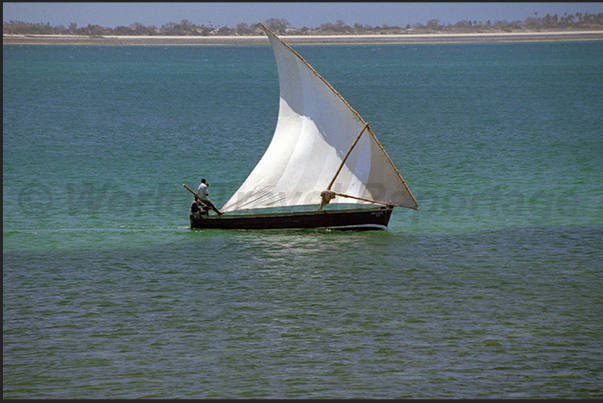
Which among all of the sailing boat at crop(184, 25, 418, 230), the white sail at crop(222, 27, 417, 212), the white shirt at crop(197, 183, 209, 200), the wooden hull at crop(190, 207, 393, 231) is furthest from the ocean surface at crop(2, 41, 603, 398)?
the white shirt at crop(197, 183, 209, 200)

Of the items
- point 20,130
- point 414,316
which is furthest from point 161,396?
point 20,130

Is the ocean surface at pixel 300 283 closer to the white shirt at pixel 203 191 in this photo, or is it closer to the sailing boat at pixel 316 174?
the sailing boat at pixel 316 174

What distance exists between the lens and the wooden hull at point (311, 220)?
38.1 m

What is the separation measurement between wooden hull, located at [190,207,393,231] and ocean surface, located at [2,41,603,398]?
1.84 ft

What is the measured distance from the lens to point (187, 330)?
26266mm

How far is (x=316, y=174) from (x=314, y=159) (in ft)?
2.43

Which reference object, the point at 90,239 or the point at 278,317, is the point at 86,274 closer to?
the point at 90,239

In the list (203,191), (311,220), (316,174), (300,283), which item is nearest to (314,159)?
(316,174)

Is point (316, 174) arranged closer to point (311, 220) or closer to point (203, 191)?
point (311, 220)

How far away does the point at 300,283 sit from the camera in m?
31.2

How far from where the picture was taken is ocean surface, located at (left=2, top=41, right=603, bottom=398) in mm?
22875

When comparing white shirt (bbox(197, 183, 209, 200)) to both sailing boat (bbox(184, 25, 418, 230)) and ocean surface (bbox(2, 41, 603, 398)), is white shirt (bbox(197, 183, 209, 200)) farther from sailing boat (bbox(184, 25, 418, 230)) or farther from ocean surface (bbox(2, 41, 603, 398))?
ocean surface (bbox(2, 41, 603, 398))

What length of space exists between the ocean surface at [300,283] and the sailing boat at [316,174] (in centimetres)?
103

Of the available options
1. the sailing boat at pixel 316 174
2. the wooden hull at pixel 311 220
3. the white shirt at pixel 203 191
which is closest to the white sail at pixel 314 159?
the sailing boat at pixel 316 174
